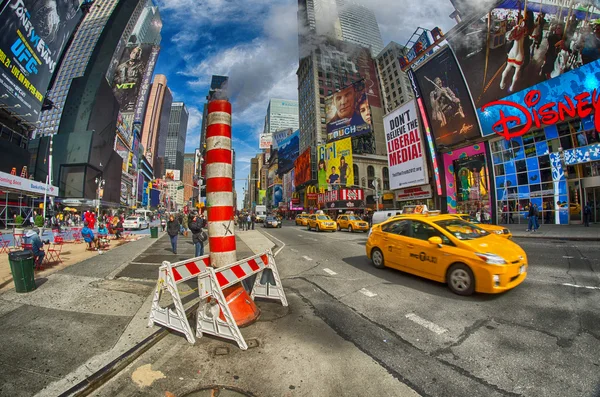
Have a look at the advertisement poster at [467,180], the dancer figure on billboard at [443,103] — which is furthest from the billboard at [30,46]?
the advertisement poster at [467,180]

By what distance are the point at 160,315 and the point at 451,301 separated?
4.90m

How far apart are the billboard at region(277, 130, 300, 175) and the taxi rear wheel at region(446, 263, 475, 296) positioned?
320ft

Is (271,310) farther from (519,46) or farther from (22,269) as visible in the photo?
(519,46)

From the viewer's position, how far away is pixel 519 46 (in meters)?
23.2

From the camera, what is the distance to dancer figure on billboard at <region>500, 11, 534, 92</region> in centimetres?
2277

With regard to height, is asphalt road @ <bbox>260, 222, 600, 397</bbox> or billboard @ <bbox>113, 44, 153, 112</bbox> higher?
billboard @ <bbox>113, 44, 153, 112</bbox>

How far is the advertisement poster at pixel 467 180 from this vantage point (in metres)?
28.2

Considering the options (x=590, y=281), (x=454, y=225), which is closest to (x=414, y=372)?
(x=454, y=225)

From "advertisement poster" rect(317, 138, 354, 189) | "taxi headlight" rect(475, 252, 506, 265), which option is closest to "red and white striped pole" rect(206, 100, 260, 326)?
"taxi headlight" rect(475, 252, 506, 265)

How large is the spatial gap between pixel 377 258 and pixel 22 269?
8125 mm

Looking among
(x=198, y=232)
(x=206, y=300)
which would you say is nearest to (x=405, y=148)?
(x=198, y=232)

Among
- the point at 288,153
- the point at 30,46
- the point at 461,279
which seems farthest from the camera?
the point at 288,153

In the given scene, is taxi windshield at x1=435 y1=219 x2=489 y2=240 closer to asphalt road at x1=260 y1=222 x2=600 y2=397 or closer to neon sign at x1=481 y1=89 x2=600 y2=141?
asphalt road at x1=260 y1=222 x2=600 y2=397

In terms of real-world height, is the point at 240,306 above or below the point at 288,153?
below
